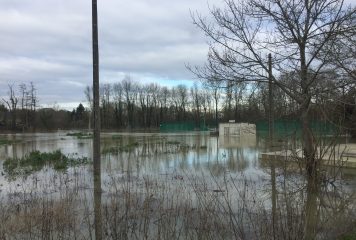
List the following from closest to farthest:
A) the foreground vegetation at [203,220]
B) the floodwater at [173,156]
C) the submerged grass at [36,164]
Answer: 1. the foreground vegetation at [203,220]
2. the floodwater at [173,156]
3. the submerged grass at [36,164]

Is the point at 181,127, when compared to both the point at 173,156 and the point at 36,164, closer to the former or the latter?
the point at 173,156

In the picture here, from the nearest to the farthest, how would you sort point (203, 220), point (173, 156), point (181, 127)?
point (203, 220) → point (173, 156) → point (181, 127)

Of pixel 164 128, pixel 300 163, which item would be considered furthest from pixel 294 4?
pixel 164 128

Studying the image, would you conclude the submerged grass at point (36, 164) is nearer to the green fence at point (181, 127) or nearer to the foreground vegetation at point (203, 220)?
the foreground vegetation at point (203, 220)

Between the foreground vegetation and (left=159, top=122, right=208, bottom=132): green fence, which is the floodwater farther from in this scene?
(left=159, top=122, right=208, bottom=132): green fence

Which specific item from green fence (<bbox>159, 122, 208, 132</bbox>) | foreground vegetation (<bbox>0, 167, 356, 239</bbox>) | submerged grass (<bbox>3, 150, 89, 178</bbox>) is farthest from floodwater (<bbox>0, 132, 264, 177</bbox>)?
green fence (<bbox>159, 122, 208, 132</bbox>)

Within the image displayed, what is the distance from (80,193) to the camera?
42.8 ft

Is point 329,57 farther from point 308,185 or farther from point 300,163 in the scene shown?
point 308,185

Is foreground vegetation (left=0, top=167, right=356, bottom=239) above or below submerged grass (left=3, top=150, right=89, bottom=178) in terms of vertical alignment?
above

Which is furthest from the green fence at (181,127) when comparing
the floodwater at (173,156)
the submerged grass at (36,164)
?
the submerged grass at (36,164)

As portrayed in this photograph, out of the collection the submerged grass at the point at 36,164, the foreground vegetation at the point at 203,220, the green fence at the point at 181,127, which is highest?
the green fence at the point at 181,127

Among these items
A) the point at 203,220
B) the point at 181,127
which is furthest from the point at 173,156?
the point at 181,127

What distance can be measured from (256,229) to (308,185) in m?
1.03

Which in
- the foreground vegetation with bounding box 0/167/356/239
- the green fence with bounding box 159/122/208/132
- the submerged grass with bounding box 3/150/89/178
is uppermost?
the green fence with bounding box 159/122/208/132
